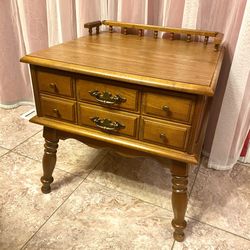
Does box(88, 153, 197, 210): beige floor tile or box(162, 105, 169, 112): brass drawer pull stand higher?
box(162, 105, 169, 112): brass drawer pull

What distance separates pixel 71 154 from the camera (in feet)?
4.45

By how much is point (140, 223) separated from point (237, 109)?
647 millimetres

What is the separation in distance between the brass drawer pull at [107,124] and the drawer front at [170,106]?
0.11 m

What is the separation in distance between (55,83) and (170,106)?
376mm

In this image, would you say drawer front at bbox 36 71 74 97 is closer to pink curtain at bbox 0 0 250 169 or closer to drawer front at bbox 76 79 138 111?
drawer front at bbox 76 79 138 111

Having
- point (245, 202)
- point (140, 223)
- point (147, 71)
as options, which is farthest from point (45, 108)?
point (245, 202)

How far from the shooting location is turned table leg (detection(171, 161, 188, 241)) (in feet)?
2.63

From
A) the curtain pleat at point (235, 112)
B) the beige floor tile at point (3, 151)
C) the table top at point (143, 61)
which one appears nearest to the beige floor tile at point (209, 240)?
the curtain pleat at point (235, 112)

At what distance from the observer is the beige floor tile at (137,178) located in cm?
112

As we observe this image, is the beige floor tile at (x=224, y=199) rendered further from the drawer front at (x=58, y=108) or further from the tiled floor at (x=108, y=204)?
the drawer front at (x=58, y=108)

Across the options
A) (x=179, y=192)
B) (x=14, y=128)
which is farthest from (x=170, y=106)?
(x=14, y=128)

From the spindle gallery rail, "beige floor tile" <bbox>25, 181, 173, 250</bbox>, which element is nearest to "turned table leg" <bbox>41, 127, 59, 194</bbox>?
"beige floor tile" <bbox>25, 181, 173, 250</bbox>

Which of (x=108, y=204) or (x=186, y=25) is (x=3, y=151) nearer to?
(x=108, y=204)

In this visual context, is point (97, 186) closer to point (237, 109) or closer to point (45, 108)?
point (45, 108)
